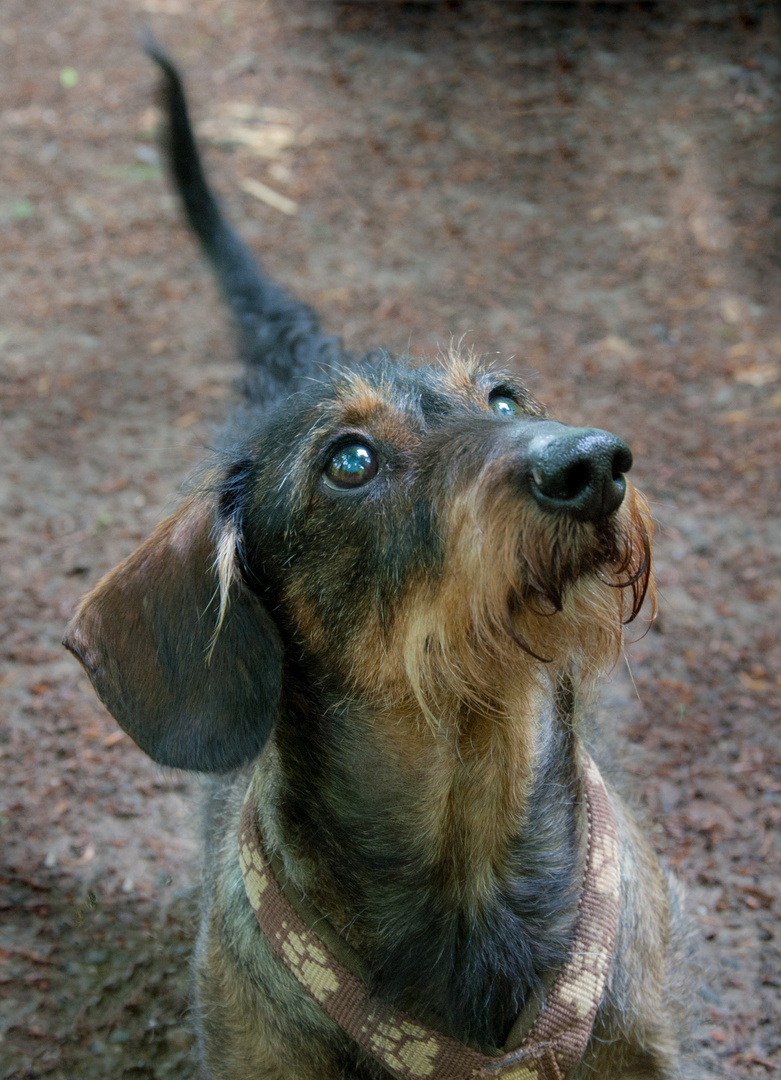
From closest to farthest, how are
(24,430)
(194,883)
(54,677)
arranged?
(194,883), (54,677), (24,430)

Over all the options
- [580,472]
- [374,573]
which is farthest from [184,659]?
[580,472]

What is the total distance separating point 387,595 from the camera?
2.26 m

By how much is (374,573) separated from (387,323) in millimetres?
4539

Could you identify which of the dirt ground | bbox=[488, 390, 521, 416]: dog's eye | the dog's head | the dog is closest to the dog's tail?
the dirt ground

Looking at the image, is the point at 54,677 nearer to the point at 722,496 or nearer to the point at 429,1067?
the point at 429,1067

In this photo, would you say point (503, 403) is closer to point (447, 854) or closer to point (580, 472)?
point (580, 472)

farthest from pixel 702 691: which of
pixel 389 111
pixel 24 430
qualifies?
pixel 389 111

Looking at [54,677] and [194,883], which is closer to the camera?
[194,883]

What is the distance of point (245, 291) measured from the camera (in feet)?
14.2

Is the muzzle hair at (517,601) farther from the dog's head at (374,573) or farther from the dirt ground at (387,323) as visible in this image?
the dirt ground at (387,323)

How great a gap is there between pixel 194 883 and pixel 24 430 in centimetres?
331

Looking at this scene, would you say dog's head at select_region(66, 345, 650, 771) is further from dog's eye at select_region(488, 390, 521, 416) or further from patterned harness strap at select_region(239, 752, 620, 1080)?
patterned harness strap at select_region(239, 752, 620, 1080)

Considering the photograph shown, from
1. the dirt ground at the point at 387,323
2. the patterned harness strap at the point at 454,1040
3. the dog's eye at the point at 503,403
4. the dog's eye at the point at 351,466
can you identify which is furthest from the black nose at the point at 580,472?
the dirt ground at the point at 387,323

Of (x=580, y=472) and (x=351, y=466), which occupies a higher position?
(x=580, y=472)
